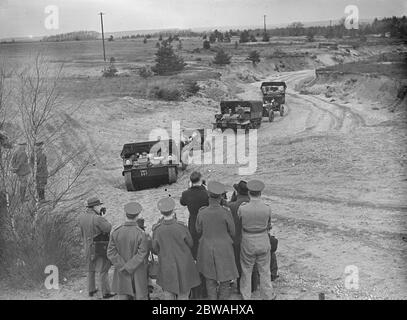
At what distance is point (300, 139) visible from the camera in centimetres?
1962

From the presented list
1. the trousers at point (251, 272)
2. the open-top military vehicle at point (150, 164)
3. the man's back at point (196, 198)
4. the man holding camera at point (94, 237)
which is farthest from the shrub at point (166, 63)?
the trousers at point (251, 272)

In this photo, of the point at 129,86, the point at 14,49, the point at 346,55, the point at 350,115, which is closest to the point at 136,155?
the point at 14,49

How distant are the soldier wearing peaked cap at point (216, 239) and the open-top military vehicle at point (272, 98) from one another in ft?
69.6

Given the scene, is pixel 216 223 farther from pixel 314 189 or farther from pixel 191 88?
pixel 191 88

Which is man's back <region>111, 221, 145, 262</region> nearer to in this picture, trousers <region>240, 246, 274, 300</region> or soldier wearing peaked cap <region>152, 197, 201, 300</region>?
soldier wearing peaked cap <region>152, 197, 201, 300</region>

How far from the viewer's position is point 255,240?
7.17 m

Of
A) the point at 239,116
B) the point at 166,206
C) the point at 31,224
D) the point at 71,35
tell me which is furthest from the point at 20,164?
the point at 71,35

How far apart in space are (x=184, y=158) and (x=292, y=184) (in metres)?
4.48

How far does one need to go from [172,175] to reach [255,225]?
8789mm

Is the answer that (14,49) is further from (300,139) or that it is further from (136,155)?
(300,139)

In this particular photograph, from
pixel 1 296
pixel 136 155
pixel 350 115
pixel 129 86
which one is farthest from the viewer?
pixel 129 86

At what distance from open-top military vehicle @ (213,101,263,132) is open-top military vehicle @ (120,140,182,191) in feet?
26.8

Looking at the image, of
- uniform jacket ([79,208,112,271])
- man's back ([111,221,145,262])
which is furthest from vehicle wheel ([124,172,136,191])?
man's back ([111,221,145,262])

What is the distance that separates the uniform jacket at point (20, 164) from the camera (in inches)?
391
